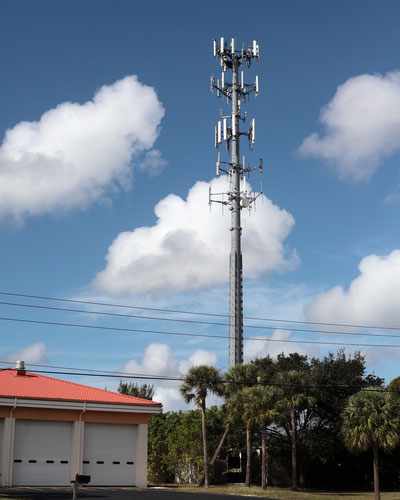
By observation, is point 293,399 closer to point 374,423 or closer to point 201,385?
point 201,385

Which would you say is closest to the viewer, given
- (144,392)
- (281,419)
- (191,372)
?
(191,372)

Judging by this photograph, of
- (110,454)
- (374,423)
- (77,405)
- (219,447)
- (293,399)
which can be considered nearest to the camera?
(374,423)

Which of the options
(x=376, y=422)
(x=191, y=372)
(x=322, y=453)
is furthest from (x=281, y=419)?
(x=376, y=422)

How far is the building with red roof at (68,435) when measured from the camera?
1731 inches

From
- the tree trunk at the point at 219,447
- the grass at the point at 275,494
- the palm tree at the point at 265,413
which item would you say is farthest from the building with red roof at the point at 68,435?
the tree trunk at the point at 219,447

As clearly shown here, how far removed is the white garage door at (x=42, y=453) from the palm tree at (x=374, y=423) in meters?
16.9

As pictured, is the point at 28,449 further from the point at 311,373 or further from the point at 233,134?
the point at 233,134

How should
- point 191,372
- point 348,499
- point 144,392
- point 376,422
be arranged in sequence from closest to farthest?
point 376,422
point 348,499
point 191,372
point 144,392

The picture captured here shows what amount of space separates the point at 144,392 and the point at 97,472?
46922 mm

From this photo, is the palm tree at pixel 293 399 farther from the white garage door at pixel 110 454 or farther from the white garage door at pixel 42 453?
the white garage door at pixel 42 453

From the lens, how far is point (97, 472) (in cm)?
4569

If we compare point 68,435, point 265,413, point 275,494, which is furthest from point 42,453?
point 265,413

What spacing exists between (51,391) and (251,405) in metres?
16.5

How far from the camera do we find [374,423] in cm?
4425
